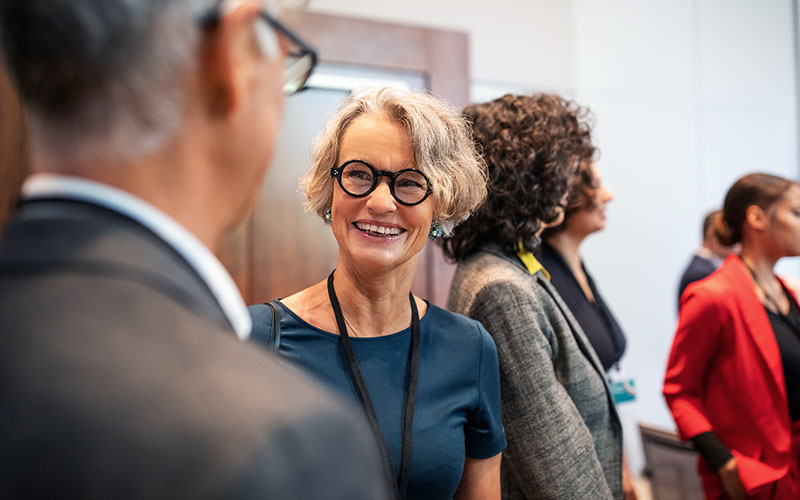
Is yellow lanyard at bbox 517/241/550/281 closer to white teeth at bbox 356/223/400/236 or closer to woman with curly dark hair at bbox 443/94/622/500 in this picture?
woman with curly dark hair at bbox 443/94/622/500

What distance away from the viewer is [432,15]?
365cm

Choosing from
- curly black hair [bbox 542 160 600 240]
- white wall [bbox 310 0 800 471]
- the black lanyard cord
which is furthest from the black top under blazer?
white wall [bbox 310 0 800 471]

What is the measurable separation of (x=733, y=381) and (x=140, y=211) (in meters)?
2.22

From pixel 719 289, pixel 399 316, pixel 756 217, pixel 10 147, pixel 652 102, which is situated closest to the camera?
pixel 10 147

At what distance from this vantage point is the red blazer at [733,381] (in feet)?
7.02

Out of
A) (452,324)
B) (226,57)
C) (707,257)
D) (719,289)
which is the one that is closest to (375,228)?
(452,324)

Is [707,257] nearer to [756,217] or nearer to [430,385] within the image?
[756,217]

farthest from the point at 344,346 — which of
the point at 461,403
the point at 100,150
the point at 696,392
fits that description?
the point at 696,392

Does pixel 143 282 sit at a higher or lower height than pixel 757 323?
higher

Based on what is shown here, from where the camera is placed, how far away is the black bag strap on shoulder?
1280 millimetres

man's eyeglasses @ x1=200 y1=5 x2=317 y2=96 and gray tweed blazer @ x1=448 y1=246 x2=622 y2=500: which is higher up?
man's eyeglasses @ x1=200 y1=5 x2=317 y2=96

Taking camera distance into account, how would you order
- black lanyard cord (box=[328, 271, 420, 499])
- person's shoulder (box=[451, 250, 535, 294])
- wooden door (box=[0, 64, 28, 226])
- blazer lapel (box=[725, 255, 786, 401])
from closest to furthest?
wooden door (box=[0, 64, 28, 226]), black lanyard cord (box=[328, 271, 420, 499]), person's shoulder (box=[451, 250, 535, 294]), blazer lapel (box=[725, 255, 786, 401])

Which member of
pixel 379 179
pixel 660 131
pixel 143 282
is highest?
pixel 660 131

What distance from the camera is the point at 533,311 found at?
166 cm
